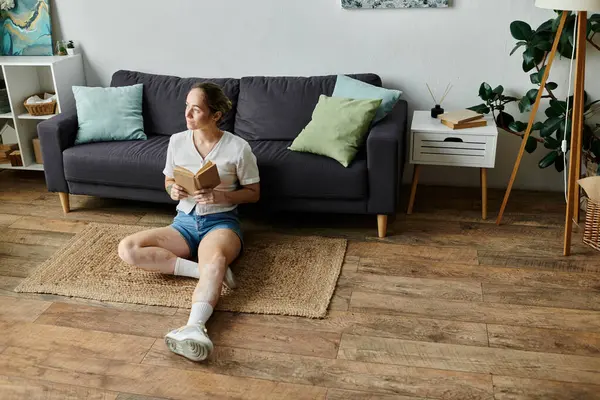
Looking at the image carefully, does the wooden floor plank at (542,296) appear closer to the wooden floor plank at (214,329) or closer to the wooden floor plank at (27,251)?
the wooden floor plank at (214,329)

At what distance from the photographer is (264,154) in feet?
11.5

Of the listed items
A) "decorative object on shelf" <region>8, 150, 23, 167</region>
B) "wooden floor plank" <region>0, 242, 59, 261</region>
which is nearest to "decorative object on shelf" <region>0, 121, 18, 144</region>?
"decorative object on shelf" <region>8, 150, 23, 167</region>

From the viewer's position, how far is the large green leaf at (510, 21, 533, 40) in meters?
3.57

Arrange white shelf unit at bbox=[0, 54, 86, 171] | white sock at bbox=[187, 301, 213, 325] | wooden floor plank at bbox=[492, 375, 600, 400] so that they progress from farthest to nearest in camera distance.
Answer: white shelf unit at bbox=[0, 54, 86, 171], white sock at bbox=[187, 301, 213, 325], wooden floor plank at bbox=[492, 375, 600, 400]

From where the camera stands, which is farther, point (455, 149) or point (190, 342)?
point (455, 149)

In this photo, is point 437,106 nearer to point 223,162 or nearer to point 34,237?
point 223,162

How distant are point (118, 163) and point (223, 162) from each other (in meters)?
0.79

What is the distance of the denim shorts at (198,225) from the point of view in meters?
3.13

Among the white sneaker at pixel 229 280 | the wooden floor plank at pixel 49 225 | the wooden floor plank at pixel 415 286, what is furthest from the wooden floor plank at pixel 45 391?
the wooden floor plank at pixel 49 225

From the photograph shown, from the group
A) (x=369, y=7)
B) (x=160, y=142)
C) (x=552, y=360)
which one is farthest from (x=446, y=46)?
(x=552, y=360)

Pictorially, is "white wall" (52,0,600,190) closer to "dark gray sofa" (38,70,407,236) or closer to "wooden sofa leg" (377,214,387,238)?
"dark gray sofa" (38,70,407,236)

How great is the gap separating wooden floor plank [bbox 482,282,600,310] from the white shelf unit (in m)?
2.89

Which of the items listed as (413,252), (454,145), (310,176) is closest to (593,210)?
(454,145)

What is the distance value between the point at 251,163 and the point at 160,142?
34.1 inches
